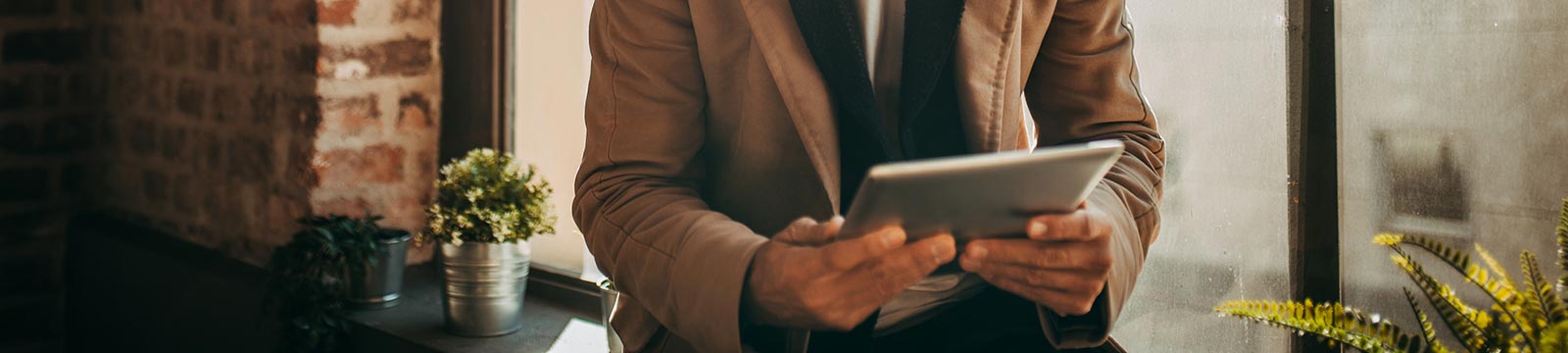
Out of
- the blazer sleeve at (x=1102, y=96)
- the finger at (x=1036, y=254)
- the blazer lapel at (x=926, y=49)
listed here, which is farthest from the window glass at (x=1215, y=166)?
the finger at (x=1036, y=254)

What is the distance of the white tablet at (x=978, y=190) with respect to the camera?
906 mm

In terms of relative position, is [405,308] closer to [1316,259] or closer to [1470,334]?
[1316,259]

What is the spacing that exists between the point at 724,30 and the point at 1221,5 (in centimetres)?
72

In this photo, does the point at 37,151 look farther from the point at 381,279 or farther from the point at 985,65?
the point at 985,65

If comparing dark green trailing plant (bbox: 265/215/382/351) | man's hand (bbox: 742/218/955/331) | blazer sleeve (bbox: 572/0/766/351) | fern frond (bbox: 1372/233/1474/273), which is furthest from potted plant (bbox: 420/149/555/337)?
fern frond (bbox: 1372/233/1474/273)

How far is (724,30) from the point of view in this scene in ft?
4.50

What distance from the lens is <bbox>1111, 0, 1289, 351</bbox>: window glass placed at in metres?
1.66

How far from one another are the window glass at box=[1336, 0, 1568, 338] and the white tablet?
0.71 metres

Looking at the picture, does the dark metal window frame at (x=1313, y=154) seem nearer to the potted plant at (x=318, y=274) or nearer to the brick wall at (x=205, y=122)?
the potted plant at (x=318, y=274)

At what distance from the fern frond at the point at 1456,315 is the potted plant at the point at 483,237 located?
1464 millimetres

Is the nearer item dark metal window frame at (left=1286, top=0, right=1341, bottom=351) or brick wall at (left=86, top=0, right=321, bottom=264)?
dark metal window frame at (left=1286, top=0, right=1341, bottom=351)

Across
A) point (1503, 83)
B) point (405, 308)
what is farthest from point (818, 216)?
point (405, 308)

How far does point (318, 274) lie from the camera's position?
237 cm

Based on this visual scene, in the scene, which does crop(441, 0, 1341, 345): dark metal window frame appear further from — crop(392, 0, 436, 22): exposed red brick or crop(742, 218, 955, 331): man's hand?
crop(392, 0, 436, 22): exposed red brick
